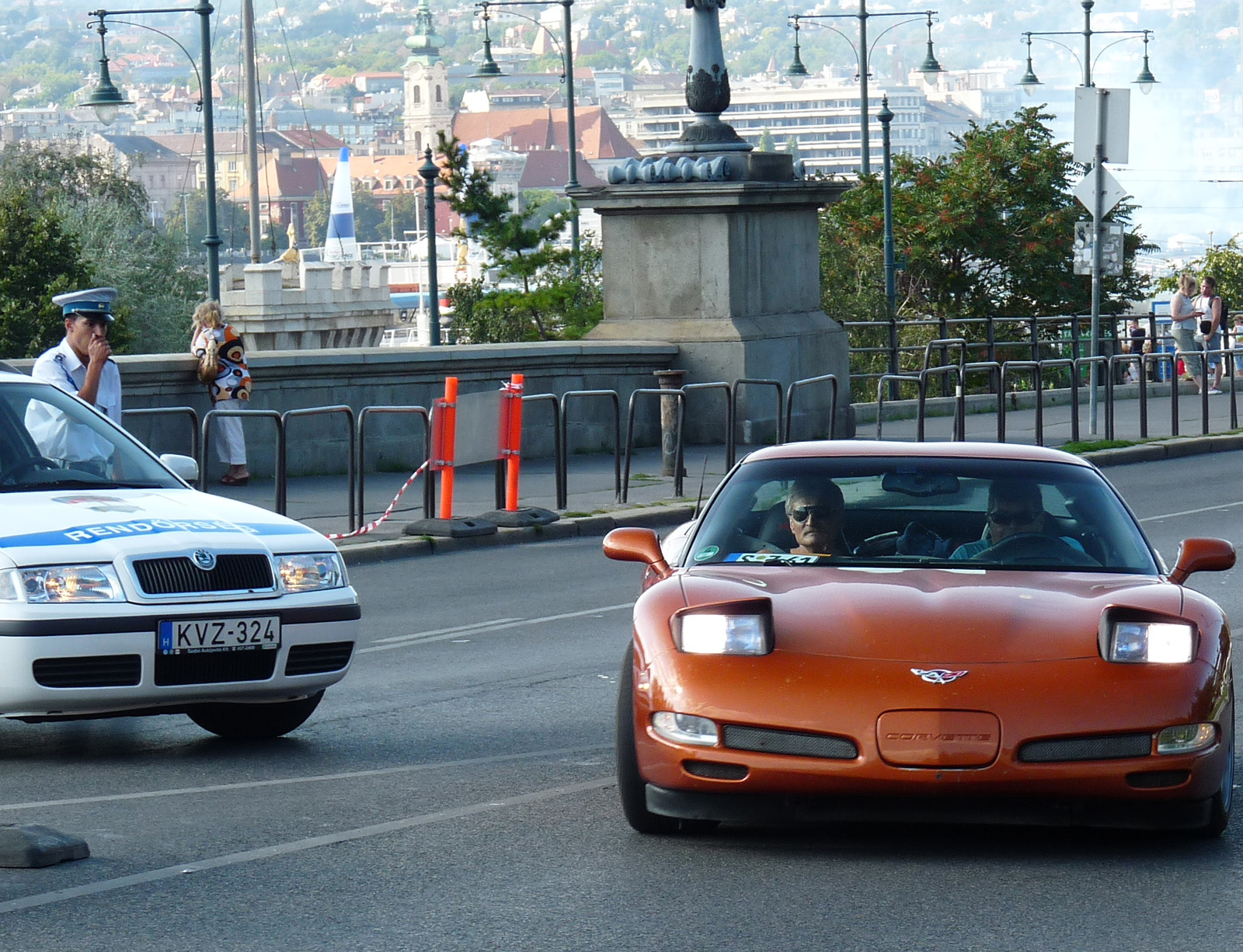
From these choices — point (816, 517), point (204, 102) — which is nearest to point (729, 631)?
point (816, 517)

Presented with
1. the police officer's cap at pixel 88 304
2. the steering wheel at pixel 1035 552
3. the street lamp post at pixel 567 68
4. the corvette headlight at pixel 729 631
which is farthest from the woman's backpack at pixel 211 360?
the street lamp post at pixel 567 68

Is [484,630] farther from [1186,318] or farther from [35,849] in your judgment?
[1186,318]

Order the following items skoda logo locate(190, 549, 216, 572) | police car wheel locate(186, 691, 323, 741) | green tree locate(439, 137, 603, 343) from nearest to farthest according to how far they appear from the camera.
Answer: skoda logo locate(190, 549, 216, 572), police car wheel locate(186, 691, 323, 741), green tree locate(439, 137, 603, 343)

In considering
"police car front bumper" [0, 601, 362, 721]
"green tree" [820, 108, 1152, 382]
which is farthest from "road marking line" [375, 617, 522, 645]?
"green tree" [820, 108, 1152, 382]

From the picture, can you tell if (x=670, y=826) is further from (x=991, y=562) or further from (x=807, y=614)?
(x=991, y=562)

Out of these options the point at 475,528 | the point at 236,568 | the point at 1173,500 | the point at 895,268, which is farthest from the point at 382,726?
the point at 895,268

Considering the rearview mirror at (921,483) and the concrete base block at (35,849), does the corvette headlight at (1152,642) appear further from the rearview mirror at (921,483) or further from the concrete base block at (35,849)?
the concrete base block at (35,849)

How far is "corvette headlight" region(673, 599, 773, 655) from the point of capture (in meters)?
5.93

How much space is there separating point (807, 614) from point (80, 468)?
146 inches

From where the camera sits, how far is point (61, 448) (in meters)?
8.59

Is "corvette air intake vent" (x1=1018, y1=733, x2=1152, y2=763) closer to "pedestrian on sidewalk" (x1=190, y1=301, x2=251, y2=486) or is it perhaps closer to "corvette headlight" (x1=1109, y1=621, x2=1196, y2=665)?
"corvette headlight" (x1=1109, y1=621, x2=1196, y2=665)

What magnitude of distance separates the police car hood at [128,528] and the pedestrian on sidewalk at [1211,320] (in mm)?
23961

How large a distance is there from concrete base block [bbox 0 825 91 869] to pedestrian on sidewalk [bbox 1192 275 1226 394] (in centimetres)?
2607

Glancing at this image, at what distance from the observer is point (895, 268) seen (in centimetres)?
4119
